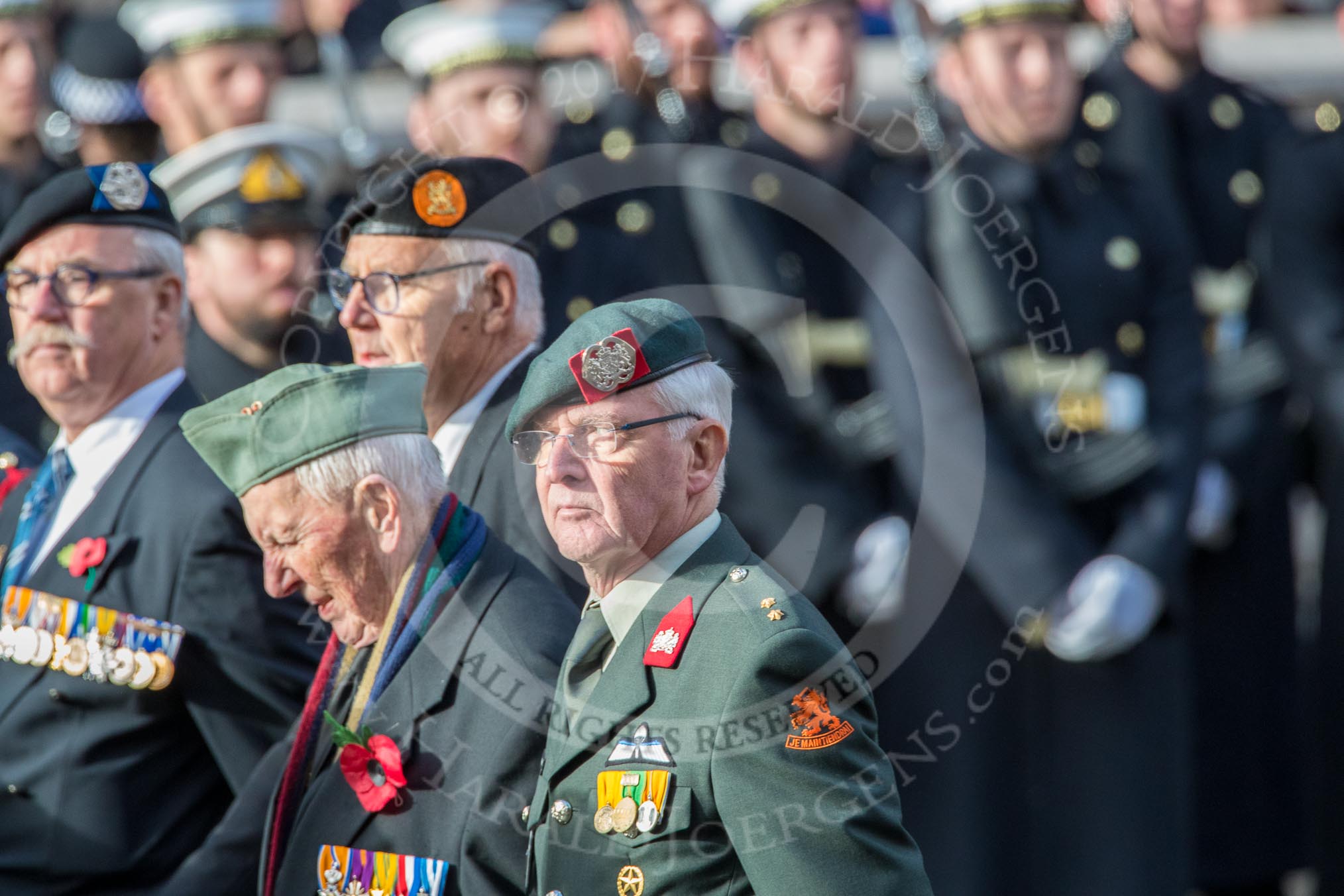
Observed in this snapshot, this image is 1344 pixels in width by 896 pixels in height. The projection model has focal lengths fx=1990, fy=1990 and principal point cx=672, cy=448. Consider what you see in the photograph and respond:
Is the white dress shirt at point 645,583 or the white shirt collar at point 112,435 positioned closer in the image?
the white dress shirt at point 645,583

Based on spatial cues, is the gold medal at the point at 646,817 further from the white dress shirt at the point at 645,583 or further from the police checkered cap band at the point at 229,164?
the police checkered cap band at the point at 229,164

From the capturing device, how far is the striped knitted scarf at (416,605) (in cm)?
326

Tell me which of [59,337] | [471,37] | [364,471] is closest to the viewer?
[364,471]

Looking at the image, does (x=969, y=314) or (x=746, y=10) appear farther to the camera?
(x=746, y=10)

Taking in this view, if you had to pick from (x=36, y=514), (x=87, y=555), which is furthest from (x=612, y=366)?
(x=36, y=514)

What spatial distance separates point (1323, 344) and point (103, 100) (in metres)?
3.71

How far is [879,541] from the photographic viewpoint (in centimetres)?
543

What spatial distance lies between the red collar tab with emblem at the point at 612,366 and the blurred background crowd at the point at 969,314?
1.79 meters

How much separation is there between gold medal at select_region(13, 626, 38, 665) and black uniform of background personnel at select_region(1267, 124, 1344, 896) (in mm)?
3500

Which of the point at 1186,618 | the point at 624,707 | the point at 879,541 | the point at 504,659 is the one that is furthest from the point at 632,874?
the point at 1186,618

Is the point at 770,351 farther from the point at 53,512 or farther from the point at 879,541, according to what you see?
the point at 53,512

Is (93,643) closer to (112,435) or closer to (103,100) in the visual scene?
(112,435)

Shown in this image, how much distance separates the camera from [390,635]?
3277 mm

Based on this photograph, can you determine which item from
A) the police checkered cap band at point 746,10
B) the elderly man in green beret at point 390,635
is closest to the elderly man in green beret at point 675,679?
the elderly man in green beret at point 390,635
